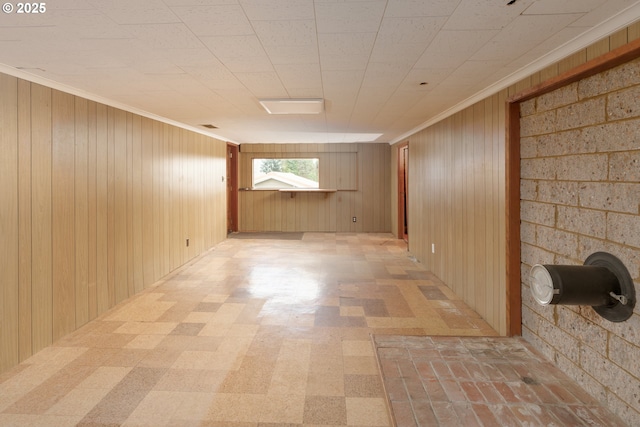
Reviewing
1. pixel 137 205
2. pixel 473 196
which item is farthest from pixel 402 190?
pixel 137 205

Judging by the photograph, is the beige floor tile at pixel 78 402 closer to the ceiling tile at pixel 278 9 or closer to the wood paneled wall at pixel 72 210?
the wood paneled wall at pixel 72 210

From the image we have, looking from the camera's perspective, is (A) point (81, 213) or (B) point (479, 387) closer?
(B) point (479, 387)

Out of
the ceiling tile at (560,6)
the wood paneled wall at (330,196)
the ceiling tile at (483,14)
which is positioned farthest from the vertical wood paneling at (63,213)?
the wood paneled wall at (330,196)

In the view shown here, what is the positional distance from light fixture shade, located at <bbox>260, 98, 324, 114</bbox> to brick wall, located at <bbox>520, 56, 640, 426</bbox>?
1925 millimetres

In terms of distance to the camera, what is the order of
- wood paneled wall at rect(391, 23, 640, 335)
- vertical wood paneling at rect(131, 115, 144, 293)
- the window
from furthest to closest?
the window < vertical wood paneling at rect(131, 115, 144, 293) < wood paneled wall at rect(391, 23, 640, 335)

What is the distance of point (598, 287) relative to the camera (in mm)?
1951

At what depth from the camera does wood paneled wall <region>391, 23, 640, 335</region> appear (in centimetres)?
304

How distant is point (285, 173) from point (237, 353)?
671 centimetres

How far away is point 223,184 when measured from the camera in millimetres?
7789

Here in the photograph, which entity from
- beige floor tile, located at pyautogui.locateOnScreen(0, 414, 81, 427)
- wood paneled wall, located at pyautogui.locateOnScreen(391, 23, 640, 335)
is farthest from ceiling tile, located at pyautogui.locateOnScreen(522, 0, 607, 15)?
beige floor tile, located at pyautogui.locateOnScreen(0, 414, 81, 427)

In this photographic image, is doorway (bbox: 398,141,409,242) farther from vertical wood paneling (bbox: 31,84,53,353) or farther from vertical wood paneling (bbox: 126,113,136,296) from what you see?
vertical wood paneling (bbox: 31,84,53,353)

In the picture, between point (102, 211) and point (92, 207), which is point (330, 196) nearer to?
point (102, 211)

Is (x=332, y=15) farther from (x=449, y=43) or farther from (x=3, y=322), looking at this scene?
(x=3, y=322)

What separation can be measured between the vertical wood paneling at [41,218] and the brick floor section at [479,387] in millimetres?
2578
